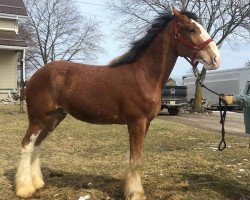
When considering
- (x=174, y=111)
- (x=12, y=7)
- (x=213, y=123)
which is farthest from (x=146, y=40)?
(x=12, y=7)

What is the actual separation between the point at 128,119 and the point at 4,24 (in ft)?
81.3

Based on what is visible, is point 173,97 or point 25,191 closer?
point 25,191

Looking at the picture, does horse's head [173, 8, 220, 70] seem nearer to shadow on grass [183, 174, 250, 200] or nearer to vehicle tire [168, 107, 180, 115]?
shadow on grass [183, 174, 250, 200]

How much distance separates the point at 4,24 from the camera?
2839cm

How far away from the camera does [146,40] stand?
5758 millimetres

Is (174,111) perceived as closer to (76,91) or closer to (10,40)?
(10,40)

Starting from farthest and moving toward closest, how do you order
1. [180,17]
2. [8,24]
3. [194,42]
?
[8,24] → [180,17] → [194,42]

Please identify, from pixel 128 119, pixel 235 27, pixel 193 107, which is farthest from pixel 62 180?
pixel 235 27

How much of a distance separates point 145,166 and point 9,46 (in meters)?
20.6

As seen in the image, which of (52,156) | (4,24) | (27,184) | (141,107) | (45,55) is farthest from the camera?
(45,55)

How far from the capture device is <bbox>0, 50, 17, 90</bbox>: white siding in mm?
27266

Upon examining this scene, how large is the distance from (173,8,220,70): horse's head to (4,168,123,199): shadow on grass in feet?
6.74

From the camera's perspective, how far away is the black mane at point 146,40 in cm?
570

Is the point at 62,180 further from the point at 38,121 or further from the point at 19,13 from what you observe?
the point at 19,13
